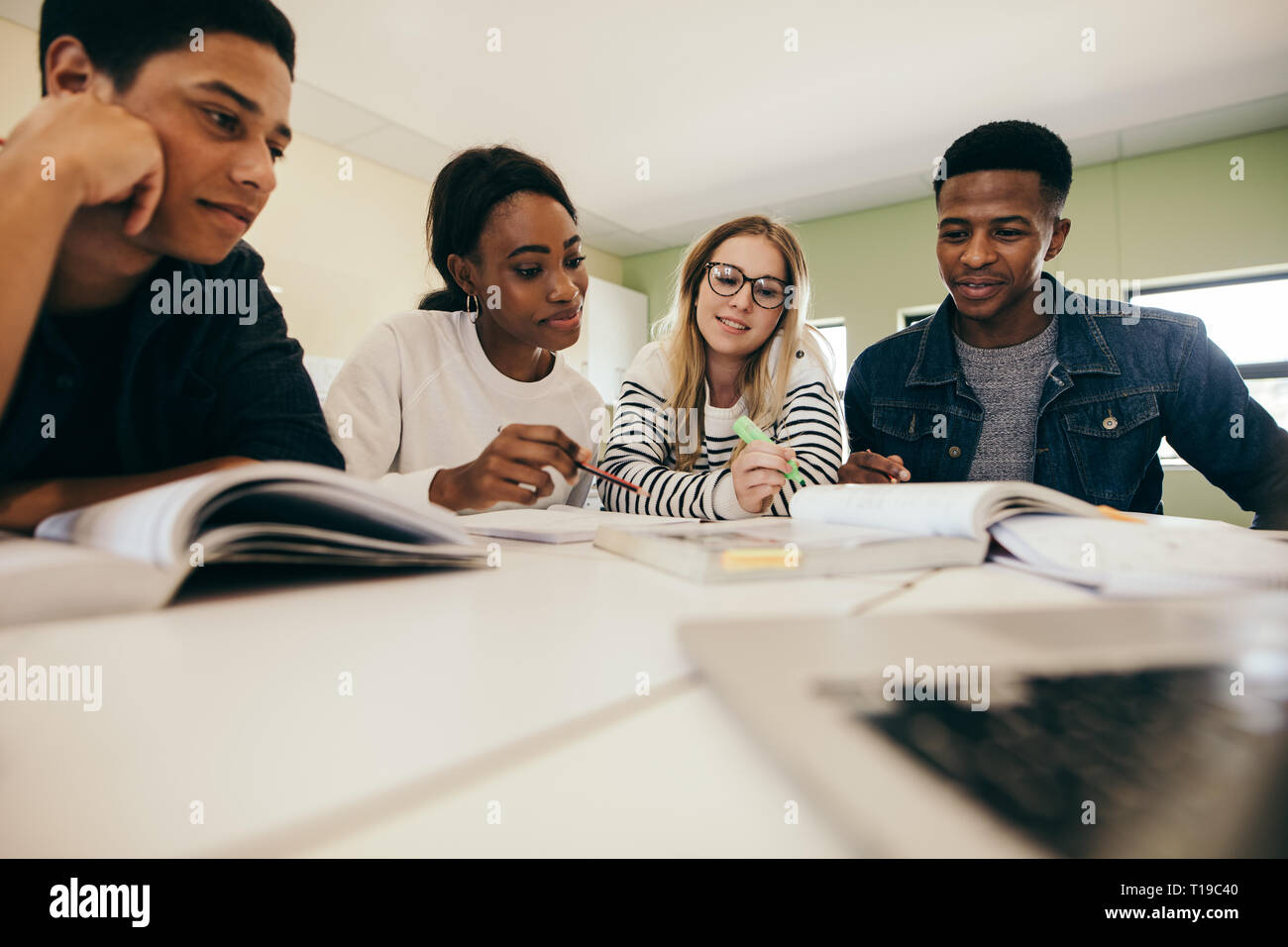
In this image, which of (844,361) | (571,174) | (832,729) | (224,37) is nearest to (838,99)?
(571,174)

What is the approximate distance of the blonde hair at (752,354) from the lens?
1.31m

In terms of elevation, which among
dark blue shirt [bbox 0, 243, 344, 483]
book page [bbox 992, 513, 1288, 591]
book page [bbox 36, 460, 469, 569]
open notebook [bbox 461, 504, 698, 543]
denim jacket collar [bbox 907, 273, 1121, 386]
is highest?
denim jacket collar [bbox 907, 273, 1121, 386]

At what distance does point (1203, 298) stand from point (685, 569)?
148 inches

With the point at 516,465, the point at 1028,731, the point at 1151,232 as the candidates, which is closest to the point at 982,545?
the point at 1028,731

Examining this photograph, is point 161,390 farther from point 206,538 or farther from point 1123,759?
point 1123,759

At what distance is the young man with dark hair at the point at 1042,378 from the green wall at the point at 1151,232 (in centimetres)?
220

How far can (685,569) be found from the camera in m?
0.43

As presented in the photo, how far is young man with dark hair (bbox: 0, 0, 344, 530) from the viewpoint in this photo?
498mm

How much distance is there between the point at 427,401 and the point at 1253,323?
366 cm

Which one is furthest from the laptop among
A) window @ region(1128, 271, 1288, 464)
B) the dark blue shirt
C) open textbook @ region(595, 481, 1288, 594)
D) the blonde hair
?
window @ region(1128, 271, 1288, 464)

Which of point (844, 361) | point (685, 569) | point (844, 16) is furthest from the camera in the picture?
point (844, 361)

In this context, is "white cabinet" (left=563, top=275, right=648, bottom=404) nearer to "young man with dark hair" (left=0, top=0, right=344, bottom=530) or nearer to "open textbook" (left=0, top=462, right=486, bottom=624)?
"young man with dark hair" (left=0, top=0, right=344, bottom=530)

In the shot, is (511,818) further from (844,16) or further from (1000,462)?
(844,16)

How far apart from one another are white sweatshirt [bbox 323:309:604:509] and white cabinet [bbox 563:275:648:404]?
2656mm
